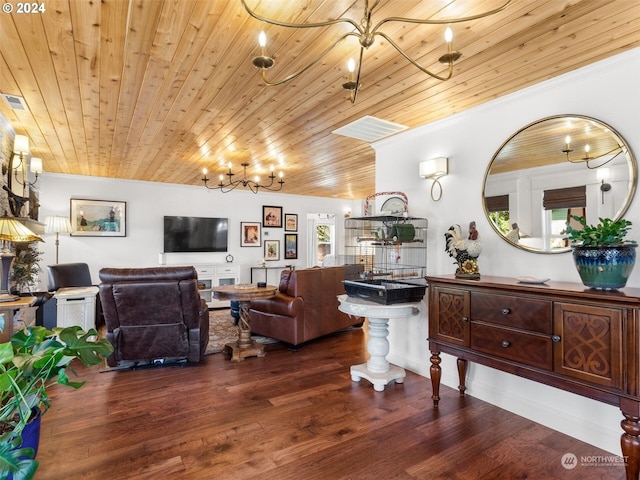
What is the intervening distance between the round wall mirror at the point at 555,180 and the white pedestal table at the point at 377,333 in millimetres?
1043

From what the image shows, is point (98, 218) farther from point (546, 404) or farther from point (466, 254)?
point (546, 404)

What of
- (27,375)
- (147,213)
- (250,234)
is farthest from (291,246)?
(27,375)

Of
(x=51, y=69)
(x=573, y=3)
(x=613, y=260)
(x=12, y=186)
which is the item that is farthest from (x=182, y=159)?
(x=613, y=260)

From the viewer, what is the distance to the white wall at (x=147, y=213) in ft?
19.4

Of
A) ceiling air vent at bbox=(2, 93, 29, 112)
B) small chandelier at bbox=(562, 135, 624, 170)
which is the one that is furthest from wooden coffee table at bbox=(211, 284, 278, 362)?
small chandelier at bbox=(562, 135, 624, 170)

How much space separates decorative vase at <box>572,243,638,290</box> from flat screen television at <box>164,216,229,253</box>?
6498mm

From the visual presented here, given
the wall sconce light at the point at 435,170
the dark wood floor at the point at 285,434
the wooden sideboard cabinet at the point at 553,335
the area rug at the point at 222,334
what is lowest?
the dark wood floor at the point at 285,434

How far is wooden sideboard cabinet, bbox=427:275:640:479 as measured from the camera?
1.66 metres

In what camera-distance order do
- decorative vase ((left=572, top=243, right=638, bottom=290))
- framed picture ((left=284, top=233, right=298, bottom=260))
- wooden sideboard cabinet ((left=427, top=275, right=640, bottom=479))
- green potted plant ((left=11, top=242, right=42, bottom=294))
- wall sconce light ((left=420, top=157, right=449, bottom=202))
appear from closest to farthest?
1. wooden sideboard cabinet ((left=427, top=275, right=640, bottom=479))
2. decorative vase ((left=572, top=243, right=638, bottom=290))
3. wall sconce light ((left=420, top=157, right=449, bottom=202))
4. green potted plant ((left=11, top=242, right=42, bottom=294))
5. framed picture ((left=284, top=233, right=298, bottom=260))

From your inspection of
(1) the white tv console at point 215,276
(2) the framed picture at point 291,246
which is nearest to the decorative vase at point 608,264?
(1) the white tv console at point 215,276

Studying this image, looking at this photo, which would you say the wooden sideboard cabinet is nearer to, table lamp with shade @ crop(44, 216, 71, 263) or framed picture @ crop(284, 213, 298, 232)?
table lamp with shade @ crop(44, 216, 71, 263)

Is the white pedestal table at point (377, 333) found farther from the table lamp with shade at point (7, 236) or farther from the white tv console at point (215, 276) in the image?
the white tv console at point (215, 276)

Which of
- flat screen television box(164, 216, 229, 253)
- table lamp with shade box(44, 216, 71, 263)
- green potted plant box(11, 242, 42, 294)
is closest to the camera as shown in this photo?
green potted plant box(11, 242, 42, 294)

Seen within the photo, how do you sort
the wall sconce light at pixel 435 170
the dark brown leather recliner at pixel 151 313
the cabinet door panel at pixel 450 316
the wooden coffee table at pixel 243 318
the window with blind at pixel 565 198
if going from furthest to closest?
the wooden coffee table at pixel 243 318 → the dark brown leather recliner at pixel 151 313 → the wall sconce light at pixel 435 170 → the cabinet door panel at pixel 450 316 → the window with blind at pixel 565 198
